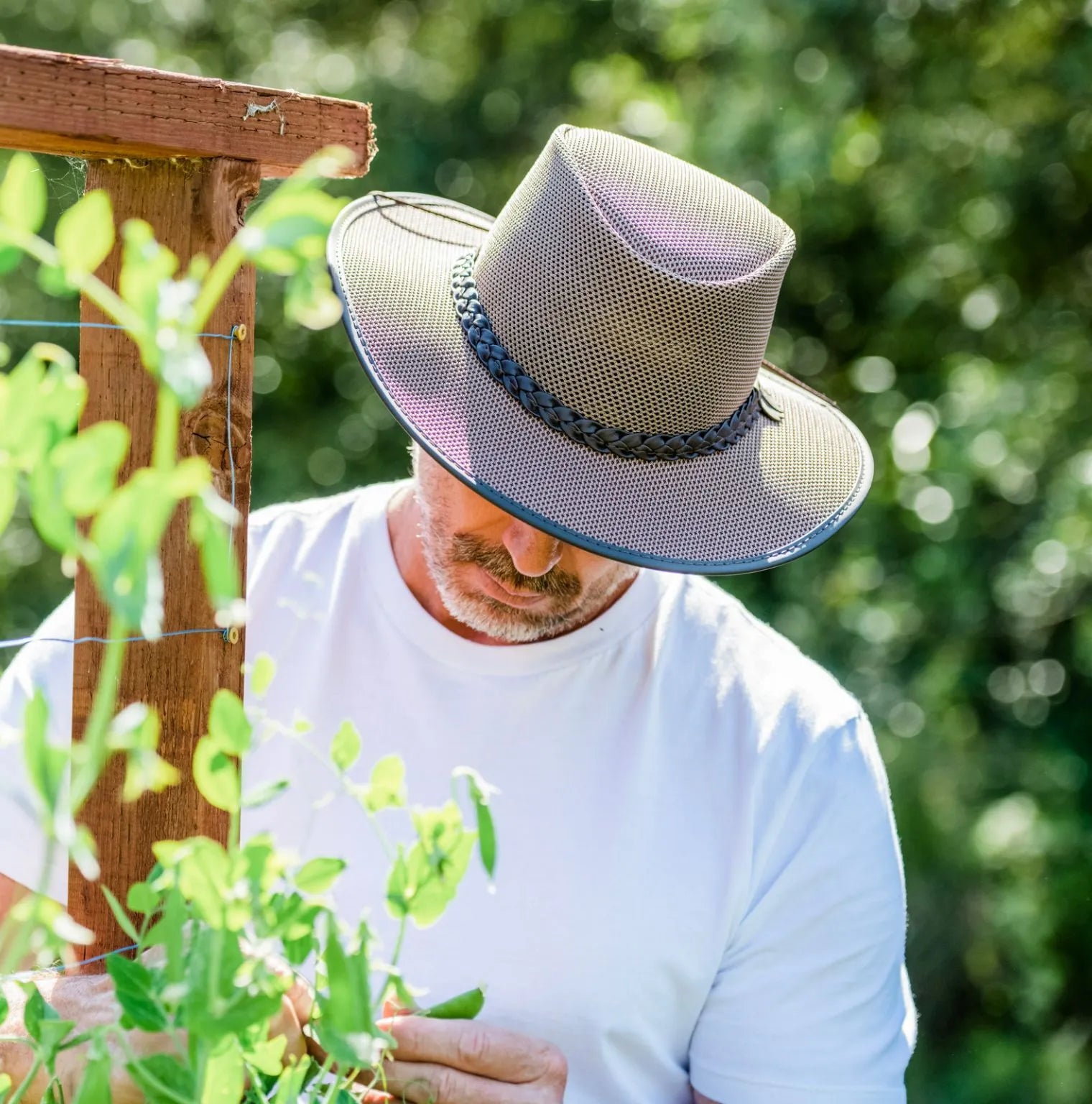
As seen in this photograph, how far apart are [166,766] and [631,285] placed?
673mm

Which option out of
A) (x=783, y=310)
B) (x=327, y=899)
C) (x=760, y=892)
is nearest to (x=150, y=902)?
(x=327, y=899)

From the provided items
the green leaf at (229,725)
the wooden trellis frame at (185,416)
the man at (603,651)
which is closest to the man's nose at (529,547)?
the man at (603,651)

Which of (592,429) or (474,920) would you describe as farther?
(474,920)

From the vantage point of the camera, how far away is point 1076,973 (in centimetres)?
361

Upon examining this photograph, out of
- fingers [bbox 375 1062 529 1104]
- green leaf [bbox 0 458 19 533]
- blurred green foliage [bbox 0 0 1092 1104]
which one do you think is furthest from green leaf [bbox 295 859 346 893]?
blurred green foliage [bbox 0 0 1092 1104]

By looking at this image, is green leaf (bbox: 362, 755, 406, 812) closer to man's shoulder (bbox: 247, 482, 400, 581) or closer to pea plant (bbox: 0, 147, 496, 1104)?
pea plant (bbox: 0, 147, 496, 1104)

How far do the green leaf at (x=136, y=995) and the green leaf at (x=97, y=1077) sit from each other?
1.6 inches

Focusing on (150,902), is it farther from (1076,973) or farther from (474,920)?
(1076,973)

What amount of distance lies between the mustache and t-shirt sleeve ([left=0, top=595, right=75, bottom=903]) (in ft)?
1.24

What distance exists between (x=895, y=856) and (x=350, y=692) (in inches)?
23.5

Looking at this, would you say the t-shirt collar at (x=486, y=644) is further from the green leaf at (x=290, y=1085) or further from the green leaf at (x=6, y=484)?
the green leaf at (x=6, y=484)

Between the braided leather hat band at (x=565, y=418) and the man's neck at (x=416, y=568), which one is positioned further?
the man's neck at (x=416, y=568)

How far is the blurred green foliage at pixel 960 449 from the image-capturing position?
3416 millimetres

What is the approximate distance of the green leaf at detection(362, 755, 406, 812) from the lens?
25.0 inches
